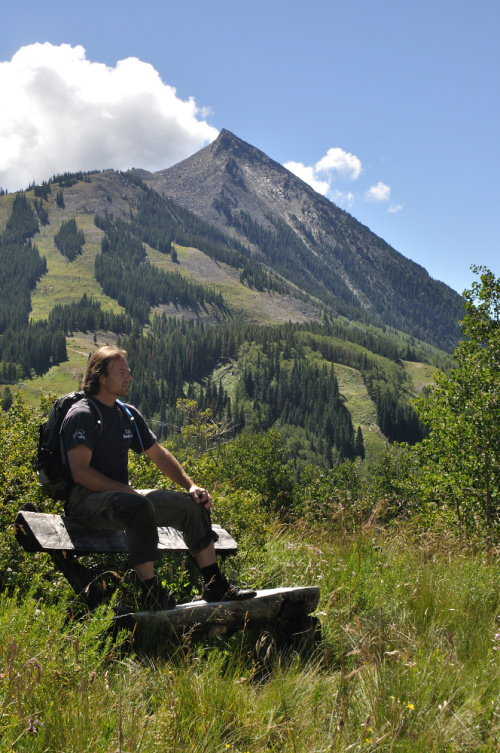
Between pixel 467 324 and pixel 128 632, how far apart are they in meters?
18.5

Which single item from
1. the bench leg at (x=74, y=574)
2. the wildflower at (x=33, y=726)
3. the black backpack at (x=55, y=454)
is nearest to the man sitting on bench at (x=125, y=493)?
→ the black backpack at (x=55, y=454)

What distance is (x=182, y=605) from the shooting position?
4152 mm

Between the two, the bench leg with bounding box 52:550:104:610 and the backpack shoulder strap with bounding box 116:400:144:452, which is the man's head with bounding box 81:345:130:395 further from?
the bench leg with bounding box 52:550:104:610

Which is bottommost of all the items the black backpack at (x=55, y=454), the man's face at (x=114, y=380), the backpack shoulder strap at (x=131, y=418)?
the black backpack at (x=55, y=454)

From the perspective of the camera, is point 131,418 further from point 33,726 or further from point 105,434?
point 33,726

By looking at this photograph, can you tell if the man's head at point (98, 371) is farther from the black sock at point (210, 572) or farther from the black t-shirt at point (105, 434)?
the black sock at point (210, 572)

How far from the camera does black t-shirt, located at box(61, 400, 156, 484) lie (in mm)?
4715

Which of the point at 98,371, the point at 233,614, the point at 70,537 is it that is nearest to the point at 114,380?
the point at 98,371

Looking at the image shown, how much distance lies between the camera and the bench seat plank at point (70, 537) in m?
4.20

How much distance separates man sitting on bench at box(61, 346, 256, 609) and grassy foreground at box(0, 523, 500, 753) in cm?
61

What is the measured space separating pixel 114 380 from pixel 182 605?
7.04 feet

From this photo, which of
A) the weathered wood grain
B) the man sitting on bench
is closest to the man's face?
the man sitting on bench

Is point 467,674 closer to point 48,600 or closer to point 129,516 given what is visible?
point 129,516

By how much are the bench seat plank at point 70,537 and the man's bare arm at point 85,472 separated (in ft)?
1.22
